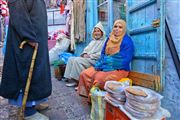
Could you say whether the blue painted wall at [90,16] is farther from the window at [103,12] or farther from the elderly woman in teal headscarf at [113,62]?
the elderly woman in teal headscarf at [113,62]

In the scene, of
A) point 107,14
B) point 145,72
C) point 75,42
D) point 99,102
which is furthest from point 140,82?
point 75,42

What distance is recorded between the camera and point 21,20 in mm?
2080

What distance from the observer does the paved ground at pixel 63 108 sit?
252 cm

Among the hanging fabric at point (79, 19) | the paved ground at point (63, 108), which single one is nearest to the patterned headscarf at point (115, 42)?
the paved ground at point (63, 108)

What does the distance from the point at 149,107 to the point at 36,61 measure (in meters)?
1.22

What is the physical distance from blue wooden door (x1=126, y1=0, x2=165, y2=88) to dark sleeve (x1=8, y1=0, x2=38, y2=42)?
1297 millimetres

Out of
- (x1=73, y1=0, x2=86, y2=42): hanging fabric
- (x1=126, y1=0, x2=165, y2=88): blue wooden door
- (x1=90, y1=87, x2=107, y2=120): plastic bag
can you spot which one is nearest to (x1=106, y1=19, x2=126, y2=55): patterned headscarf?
(x1=126, y1=0, x2=165, y2=88): blue wooden door

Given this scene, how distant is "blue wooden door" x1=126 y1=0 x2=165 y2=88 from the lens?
2.11 meters

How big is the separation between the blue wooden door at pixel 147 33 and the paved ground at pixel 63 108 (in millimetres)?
903

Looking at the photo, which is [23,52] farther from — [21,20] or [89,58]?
[89,58]

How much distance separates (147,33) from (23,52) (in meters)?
1.42

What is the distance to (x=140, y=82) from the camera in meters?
2.50

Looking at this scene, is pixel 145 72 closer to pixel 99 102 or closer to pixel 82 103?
pixel 99 102

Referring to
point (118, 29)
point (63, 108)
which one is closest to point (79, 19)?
point (118, 29)
